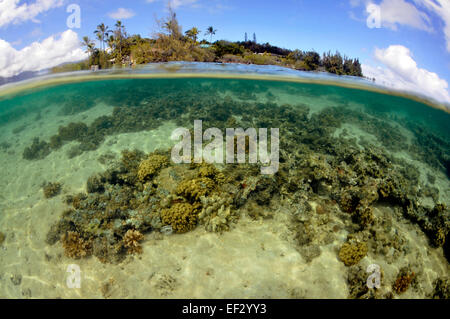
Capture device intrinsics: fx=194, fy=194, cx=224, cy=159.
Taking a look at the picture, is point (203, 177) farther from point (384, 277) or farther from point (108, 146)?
point (108, 146)

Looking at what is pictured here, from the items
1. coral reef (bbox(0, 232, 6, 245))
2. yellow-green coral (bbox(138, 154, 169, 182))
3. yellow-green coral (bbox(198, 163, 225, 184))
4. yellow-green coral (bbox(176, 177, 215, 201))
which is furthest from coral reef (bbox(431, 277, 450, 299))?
coral reef (bbox(0, 232, 6, 245))

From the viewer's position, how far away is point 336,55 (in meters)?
20.0

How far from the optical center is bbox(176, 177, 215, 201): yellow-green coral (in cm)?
680

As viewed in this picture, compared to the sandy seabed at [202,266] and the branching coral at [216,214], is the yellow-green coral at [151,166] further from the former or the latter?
the branching coral at [216,214]

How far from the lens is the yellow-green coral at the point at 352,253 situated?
5449 millimetres

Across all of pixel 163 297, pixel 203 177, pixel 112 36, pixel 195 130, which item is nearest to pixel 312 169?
pixel 203 177

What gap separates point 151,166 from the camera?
8359 millimetres

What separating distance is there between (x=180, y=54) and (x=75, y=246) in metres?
17.6

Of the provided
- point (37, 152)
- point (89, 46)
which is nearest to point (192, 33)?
point (89, 46)

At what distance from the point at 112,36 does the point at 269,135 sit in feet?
70.6

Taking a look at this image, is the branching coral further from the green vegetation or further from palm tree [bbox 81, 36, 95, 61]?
palm tree [bbox 81, 36, 95, 61]

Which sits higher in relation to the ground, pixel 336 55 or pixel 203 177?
pixel 336 55

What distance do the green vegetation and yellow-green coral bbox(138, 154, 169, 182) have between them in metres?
13.5

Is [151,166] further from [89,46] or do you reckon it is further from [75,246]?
[89,46]
